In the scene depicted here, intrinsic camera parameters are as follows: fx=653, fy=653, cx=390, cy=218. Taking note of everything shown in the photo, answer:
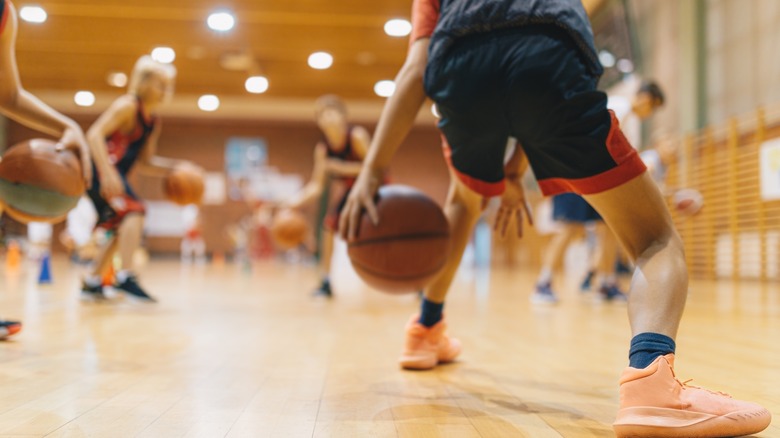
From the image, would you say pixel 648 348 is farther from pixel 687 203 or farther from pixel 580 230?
pixel 687 203

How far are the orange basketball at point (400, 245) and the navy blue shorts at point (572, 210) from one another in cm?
350

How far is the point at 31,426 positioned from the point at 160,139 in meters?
18.3

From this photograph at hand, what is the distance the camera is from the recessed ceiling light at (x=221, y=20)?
9.41 meters

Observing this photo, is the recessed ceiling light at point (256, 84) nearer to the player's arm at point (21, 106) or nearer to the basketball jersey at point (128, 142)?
the basketball jersey at point (128, 142)

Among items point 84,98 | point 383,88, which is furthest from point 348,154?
point 84,98

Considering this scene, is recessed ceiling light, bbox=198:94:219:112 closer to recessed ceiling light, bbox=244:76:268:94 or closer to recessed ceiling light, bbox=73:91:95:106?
recessed ceiling light, bbox=244:76:268:94

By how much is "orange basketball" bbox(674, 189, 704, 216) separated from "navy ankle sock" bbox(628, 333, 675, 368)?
444 cm

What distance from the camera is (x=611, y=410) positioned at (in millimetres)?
1633

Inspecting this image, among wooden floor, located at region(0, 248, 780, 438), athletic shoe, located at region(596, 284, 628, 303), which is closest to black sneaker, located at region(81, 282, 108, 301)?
wooden floor, located at region(0, 248, 780, 438)

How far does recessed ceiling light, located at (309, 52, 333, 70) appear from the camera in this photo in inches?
470

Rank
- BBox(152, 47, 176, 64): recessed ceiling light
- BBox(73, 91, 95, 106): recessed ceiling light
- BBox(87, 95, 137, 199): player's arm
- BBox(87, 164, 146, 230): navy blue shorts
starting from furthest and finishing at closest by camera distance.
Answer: BBox(73, 91, 95, 106): recessed ceiling light
BBox(152, 47, 176, 64): recessed ceiling light
BBox(87, 164, 146, 230): navy blue shorts
BBox(87, 95, 137, 199): player's arm

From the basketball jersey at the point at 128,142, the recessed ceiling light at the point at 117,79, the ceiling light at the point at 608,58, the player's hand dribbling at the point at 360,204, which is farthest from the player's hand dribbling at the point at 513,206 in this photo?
the recessed ceiling light at the point at 117,79

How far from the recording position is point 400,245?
1.78 meters

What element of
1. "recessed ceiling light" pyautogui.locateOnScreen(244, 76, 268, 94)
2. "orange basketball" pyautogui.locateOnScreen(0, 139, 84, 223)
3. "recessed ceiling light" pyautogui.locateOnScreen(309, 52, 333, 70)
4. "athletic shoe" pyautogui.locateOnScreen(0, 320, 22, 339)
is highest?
"recessed ceiling light" pyautogui.locateOnScreen(244, 76, 268, 94)
